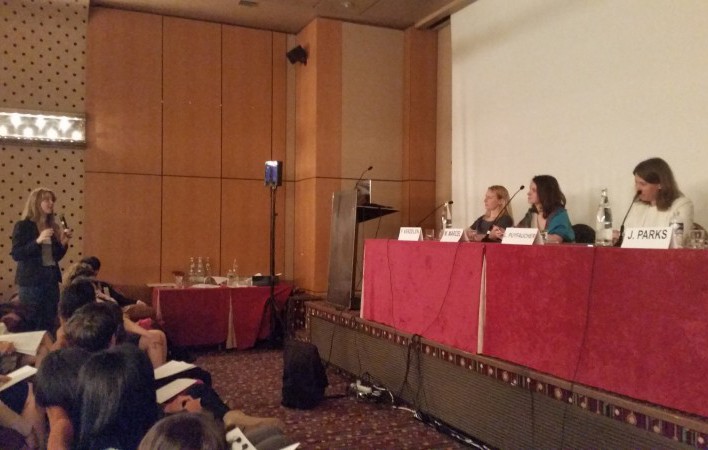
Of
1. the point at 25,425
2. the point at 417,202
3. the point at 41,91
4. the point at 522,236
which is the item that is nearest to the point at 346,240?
the point at 522,236

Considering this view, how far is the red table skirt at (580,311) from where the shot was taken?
1900 mm

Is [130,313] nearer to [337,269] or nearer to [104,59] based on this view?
[337,269]

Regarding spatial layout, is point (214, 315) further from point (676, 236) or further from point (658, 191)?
point (676, 236)

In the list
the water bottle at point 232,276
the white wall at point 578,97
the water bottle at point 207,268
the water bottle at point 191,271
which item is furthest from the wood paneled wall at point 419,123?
the water bottle at point 191,271

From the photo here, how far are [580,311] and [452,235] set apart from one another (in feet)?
3.14

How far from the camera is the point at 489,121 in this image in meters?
5.26

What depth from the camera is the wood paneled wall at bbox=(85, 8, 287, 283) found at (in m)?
5.81

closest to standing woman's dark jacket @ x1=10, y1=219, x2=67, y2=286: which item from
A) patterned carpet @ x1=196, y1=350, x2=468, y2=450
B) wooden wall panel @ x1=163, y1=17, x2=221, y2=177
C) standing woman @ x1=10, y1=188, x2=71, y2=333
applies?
standing woman @ x1=10, y1=188, x2=71, y2=333

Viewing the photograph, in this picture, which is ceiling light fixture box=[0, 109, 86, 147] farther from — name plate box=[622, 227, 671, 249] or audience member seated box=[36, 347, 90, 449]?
name plate box=[622, 227, 671, 249]

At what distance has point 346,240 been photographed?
4438 millimetres

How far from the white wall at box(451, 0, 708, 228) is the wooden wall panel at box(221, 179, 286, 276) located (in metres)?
2.09

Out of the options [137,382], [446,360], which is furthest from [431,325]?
[137,382]

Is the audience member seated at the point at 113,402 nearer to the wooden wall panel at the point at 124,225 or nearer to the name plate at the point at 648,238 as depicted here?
the name plate at the point at 648,238

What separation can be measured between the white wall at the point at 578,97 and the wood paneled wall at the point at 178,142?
213 cm
